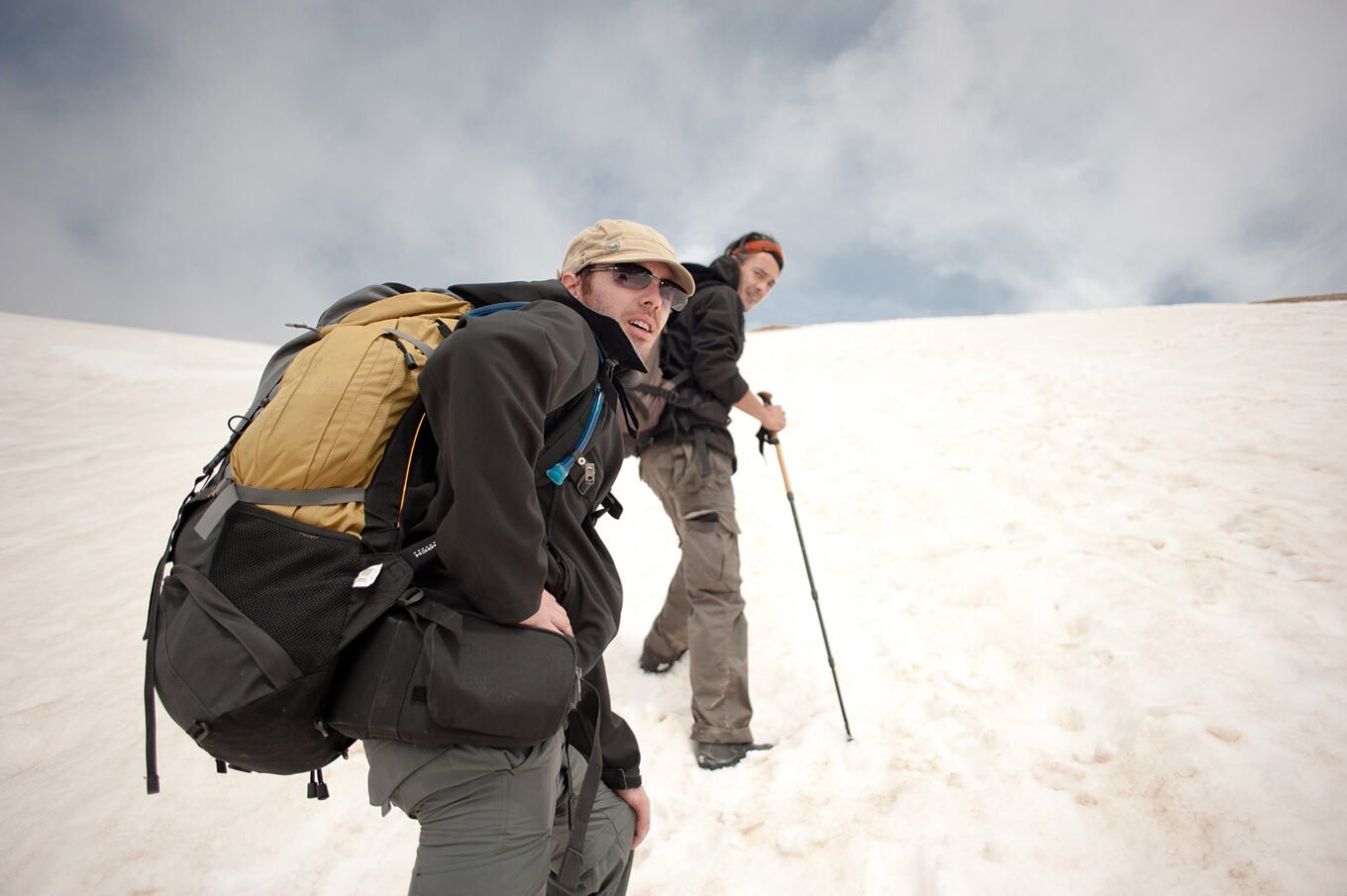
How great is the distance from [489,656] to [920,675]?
3.55 meters

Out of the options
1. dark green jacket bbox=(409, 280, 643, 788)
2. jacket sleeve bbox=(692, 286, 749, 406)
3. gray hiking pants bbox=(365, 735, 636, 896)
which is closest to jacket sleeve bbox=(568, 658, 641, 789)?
dark green jacket bbox=(409, 280, 643, 788)

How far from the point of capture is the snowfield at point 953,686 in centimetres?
273

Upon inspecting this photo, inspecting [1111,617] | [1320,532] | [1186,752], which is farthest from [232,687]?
[1320,532]

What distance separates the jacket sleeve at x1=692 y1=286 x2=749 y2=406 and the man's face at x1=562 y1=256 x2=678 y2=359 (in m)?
1.75

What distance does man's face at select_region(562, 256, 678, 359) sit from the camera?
2.00 metres

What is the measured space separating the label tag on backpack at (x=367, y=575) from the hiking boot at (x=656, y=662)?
3482 mm

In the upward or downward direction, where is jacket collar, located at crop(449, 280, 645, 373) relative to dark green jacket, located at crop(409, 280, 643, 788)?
upward

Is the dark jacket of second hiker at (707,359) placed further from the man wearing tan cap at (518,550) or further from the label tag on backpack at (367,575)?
the label tag on backpack at (367,575)

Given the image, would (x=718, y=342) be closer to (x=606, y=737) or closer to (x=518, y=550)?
(x=606, y=737)

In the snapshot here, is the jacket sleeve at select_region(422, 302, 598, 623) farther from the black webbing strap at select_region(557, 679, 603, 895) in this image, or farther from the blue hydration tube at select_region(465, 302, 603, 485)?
the black webbing strap at select_region(557, 679, 603, 895)

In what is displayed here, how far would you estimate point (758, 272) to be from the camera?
4.20 meters

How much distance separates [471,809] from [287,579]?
2.32 ft

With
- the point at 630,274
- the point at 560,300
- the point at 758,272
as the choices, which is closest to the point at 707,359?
the point at 758,272

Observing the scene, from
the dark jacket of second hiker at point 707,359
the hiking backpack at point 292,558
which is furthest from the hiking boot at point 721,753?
the hiking backpack at point 292,558
